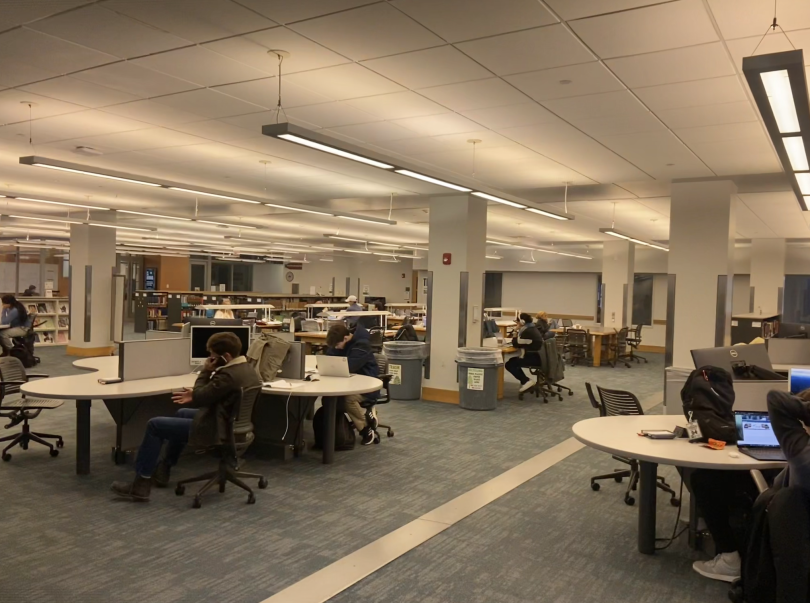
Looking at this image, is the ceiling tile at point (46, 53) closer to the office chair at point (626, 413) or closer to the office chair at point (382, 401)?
the office chair at point (382, 401)

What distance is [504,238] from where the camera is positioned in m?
16.7

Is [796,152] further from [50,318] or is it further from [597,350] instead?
[50,318]

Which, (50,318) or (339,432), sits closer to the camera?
(339,432)

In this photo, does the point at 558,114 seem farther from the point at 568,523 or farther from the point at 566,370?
the point at 566,370

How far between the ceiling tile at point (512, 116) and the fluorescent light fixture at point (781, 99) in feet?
6.06

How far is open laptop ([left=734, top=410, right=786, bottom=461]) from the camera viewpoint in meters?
3.80

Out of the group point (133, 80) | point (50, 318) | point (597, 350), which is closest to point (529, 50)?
point (133, 80)

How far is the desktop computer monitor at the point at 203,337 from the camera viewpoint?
20.0 feet

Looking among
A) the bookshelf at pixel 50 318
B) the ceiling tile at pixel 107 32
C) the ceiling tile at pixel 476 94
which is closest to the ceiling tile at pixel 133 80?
the ceiling tile at pixel 107 32

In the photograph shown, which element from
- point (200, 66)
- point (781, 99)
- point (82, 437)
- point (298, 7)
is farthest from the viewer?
point (82, 437)

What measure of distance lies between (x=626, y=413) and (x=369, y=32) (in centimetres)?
368

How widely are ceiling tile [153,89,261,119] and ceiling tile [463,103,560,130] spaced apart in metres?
1.90

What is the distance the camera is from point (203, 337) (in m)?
6.16

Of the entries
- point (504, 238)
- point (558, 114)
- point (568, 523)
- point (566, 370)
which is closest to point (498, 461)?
point (568, 523)
